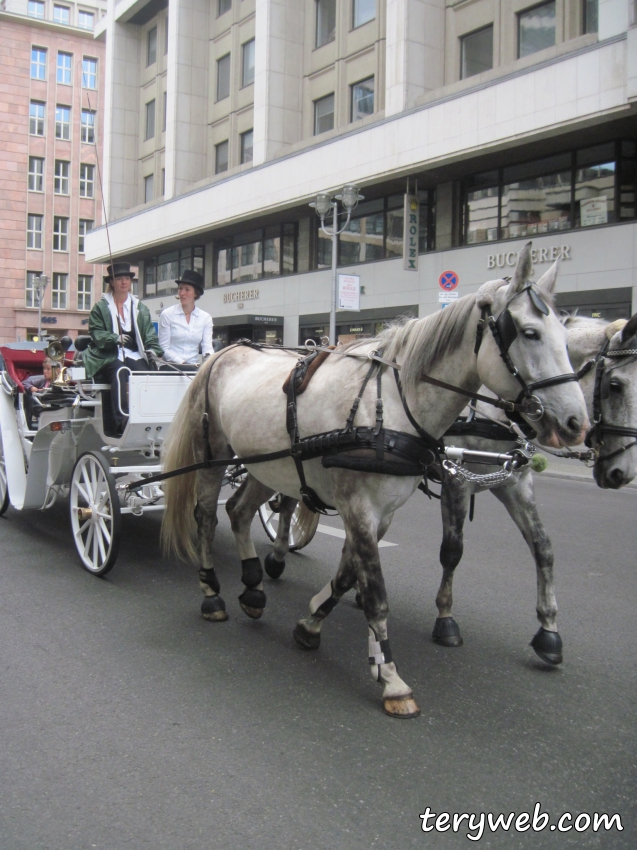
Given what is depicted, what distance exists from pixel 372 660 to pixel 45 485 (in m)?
4.04

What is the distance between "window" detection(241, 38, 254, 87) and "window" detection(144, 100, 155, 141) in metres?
7.17

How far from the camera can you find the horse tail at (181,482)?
15.6ft

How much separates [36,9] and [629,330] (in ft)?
194

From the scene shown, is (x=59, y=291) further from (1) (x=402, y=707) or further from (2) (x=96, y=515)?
(1) (x=402, y=707)

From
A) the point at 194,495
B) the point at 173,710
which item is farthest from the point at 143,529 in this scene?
the point at 173,710

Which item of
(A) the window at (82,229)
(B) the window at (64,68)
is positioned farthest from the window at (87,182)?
(B) the window at (64,68)

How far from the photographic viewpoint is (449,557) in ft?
13.1

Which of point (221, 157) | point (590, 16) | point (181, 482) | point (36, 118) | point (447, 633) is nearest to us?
point (447, 633)

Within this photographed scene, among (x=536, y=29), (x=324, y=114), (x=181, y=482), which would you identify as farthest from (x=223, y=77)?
(x=181, y=482)

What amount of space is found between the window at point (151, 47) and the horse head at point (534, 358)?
3477 centimetres

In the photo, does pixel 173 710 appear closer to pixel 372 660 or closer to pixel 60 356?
pixel 372 660

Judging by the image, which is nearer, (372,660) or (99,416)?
(372,660)

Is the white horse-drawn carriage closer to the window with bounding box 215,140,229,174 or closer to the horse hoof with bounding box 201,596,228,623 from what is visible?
the horse hoof with bounding box 201,596,228,623

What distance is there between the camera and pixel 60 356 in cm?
680
